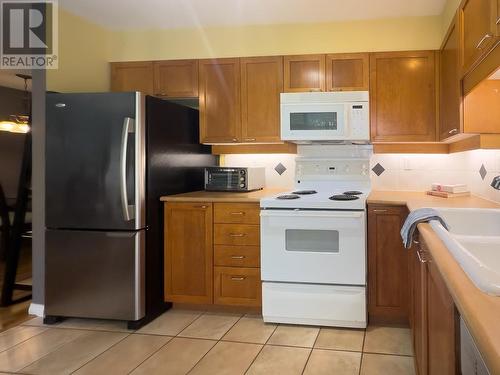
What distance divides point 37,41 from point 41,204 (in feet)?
3.94

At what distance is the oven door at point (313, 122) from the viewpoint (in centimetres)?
332

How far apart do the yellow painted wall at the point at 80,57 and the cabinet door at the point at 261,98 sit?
1238 millimetres

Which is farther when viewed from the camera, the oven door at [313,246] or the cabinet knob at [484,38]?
the oven door at [313,246]

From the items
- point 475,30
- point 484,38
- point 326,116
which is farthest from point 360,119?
point 484,38

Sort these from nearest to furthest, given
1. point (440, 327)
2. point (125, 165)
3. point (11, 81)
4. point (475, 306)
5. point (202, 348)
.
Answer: point (475, 306)
point (440, 327)
point (202, 348)
point (125, 165)
point (11, 81)

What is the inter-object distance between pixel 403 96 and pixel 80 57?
2564mm

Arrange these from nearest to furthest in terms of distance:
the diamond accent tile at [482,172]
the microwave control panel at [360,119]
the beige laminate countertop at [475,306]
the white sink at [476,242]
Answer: the beige laminate countertop at [475,306]
the white sink at [476,242]
the diamond accent tile at [482,172]
the microwave control panel at [360,119]

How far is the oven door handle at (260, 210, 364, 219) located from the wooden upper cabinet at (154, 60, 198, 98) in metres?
1.30

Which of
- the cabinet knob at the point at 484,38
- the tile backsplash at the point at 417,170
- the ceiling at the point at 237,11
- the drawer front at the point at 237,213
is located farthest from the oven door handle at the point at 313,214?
the ceiling at the point at 237,11

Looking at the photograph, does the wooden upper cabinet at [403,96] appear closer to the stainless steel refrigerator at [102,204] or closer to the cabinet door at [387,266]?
the cabinet door at [387,266]

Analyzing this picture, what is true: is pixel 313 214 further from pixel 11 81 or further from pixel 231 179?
pixel 11 81

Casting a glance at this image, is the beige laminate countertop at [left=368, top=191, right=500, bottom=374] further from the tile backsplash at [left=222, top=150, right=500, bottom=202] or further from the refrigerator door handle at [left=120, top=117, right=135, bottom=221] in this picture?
the tile backsplash at [left=222, top=150, right=500, bottom=202]

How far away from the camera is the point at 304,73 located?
3543 millimetres

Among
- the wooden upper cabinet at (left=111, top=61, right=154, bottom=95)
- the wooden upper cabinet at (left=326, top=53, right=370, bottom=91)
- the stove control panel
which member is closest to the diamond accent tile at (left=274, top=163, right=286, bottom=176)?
the stove control panel
